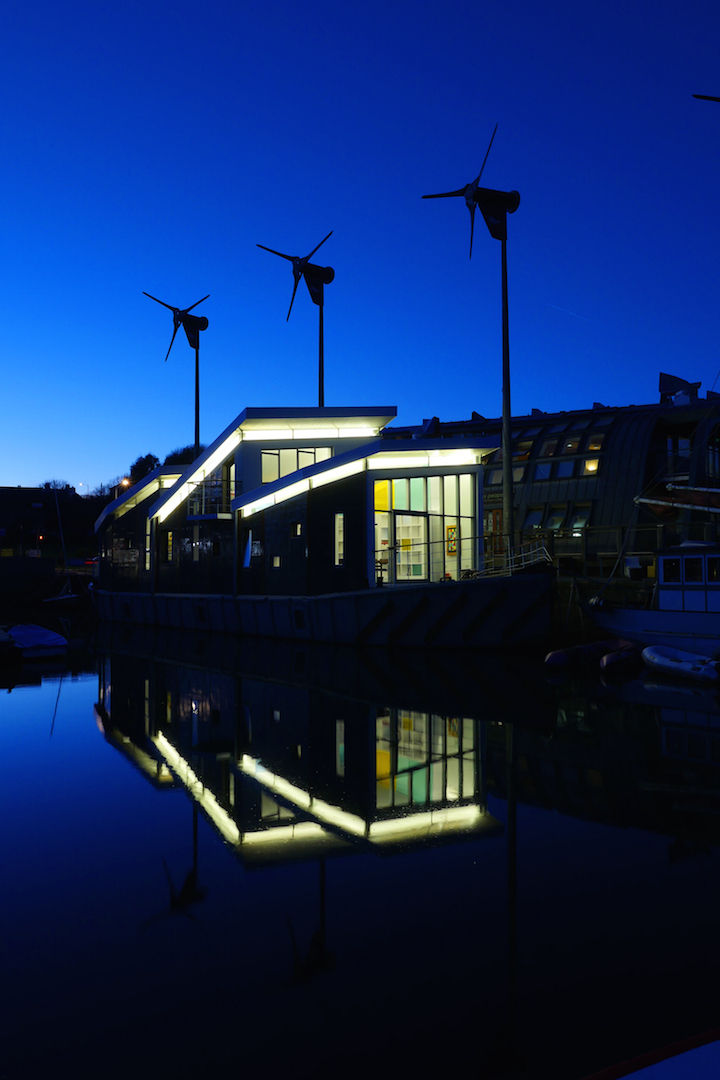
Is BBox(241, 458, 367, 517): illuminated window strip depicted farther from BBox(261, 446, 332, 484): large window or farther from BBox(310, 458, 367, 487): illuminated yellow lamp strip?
BBox(261, 446, 332, 484): large window

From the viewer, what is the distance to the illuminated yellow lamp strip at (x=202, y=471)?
34.7 metres

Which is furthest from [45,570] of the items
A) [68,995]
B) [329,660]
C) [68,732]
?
[68,995]

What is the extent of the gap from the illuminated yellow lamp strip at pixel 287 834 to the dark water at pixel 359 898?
31mm

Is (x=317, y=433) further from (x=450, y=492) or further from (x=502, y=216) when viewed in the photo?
(x=502, y=216)

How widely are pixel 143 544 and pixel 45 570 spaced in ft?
120

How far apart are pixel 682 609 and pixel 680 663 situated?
372 cm

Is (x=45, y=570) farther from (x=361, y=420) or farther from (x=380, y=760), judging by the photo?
(x=380, y=760)

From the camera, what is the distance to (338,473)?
28453 mm

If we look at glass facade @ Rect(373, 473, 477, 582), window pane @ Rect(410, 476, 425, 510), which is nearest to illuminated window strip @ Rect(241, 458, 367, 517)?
glass facade @ Rect(373, 473, 477, 582)

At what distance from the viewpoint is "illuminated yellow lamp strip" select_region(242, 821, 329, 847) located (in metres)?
7.69

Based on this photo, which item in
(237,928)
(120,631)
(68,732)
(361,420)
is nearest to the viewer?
(237,928)

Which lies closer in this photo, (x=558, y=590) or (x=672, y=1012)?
(x=672, y=1012)

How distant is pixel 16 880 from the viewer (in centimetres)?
668

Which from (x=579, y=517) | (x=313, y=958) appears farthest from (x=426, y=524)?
(x=579, y=517)
